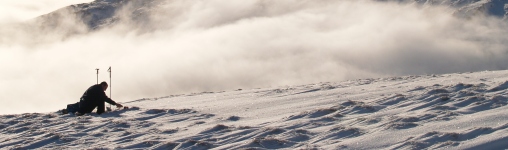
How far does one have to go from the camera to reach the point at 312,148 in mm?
10211

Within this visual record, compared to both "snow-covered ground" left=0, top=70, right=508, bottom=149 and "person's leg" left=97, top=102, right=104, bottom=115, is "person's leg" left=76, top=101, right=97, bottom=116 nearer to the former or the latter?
"person's leg" left=97, top=102, right=104, bottom=115

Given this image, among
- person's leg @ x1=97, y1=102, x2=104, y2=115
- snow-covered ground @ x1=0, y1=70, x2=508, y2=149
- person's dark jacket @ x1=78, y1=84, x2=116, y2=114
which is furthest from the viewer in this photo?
person's dark jacket @ x1=78, y1=84, x2=116, y2=114

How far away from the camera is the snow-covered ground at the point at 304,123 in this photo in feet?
34.1

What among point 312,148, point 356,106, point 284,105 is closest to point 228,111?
point 284,105

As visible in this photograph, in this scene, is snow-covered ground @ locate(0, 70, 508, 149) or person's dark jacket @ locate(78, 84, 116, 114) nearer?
snow-covered ground @ locate(0, 70, 508, 149)

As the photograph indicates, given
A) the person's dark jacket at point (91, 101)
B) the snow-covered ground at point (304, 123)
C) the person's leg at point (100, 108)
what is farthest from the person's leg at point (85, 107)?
the snow-covered ground at point (304, 123)

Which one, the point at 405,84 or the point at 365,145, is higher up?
the point at 405,84

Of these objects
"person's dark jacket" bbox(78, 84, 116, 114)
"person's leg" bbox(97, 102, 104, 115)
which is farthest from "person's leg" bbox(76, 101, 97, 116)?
"person's leg" bbox(97, 102, 104, 115)

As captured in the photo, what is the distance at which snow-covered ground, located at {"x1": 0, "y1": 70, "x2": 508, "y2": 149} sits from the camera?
1039 centimetres

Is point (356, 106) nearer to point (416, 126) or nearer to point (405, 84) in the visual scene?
point (416, 126)

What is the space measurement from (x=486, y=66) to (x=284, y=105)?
18061cm

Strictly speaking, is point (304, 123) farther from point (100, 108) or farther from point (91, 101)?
point (91, 101)

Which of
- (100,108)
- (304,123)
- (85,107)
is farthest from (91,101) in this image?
(304,123)

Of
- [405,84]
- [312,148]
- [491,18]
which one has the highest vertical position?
[491,18]
